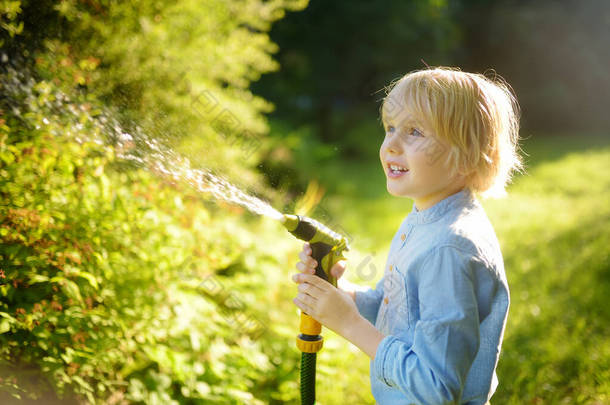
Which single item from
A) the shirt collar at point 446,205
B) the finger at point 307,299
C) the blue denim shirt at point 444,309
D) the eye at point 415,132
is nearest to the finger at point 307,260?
the finger at point 307,299

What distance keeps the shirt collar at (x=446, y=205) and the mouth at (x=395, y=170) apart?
0.15m

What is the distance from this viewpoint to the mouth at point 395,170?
1.61 m

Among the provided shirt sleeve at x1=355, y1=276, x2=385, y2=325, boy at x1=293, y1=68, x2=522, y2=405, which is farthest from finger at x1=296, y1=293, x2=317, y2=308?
shirt sleeve at x1=355, y1=276, x2=385, y2=325

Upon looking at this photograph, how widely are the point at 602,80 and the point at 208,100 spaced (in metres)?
12.1

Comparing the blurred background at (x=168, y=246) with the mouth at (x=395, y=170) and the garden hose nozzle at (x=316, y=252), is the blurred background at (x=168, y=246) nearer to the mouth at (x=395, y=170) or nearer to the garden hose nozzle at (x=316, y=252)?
the garden hose nozzle at (x=316, y=252)

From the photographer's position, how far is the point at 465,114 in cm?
153

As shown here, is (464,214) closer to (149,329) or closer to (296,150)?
(149,329)

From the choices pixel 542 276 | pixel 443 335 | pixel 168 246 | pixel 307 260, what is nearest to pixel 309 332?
pixel 307 260

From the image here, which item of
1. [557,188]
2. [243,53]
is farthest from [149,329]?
[557,188]

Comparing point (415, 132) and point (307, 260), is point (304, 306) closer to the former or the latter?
point (307, 260)

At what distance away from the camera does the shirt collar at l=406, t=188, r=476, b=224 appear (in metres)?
1.58

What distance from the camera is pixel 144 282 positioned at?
7.92ft

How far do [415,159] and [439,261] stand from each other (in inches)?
13.9

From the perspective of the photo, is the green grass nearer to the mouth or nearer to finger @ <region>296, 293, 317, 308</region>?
finger @ <region>296, 293, 317, 308</region>
